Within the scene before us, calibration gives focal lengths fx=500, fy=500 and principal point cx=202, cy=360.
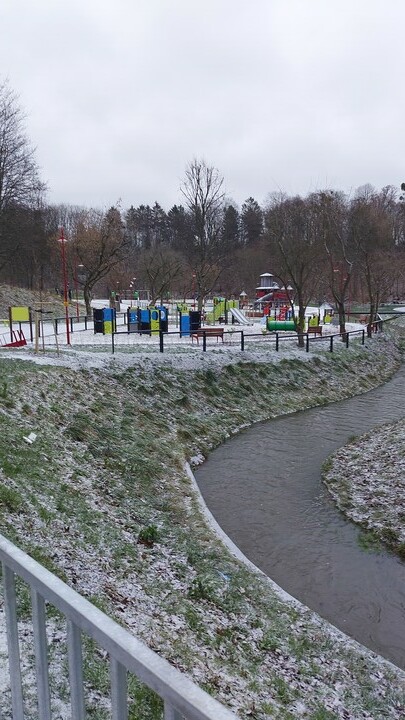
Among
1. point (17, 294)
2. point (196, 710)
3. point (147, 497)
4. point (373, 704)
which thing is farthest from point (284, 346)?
point (17, 294)

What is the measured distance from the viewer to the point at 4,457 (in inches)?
335

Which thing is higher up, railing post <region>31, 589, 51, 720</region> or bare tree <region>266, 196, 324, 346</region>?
bare tree <region>266, 196, 324, 346</region>

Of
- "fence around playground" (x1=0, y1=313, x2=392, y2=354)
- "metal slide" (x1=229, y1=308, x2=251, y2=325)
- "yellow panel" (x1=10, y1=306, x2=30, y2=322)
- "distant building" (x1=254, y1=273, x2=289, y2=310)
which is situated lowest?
"fence around playground" (x1=0, y1=313, x2=392, y2=354)

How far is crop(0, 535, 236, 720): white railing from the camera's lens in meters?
1.41

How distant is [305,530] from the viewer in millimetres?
9562

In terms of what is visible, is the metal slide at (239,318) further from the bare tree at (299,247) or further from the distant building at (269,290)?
the distant building at (269,290)

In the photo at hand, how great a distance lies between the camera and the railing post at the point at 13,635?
7.22ft

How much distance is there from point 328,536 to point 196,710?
Result: 28.4 feet

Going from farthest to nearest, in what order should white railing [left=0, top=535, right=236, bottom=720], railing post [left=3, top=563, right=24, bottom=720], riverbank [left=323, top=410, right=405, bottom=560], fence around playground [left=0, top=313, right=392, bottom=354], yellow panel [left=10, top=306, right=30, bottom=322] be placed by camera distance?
yellow panel [left=10, top=306, right=30, bottom=322]
fence around playground [left=0, top=313, right=392, bottom=354]
riverbank [left=323, top=410, right=405, bottom=560]
railing post [left=3, top=563, right=24, bottom=720]
white railing [left=0, top=535, right=236, bottom=720]

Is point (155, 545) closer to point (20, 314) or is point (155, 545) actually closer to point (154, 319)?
point (154, 319)

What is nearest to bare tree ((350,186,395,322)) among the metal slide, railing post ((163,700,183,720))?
the metal slide

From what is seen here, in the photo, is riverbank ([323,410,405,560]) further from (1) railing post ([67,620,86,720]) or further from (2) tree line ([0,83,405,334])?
(2) tree line ([0,83,405,334])

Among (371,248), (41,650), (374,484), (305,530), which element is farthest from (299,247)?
(41,650)

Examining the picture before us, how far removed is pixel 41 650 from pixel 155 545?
6.10 meters
